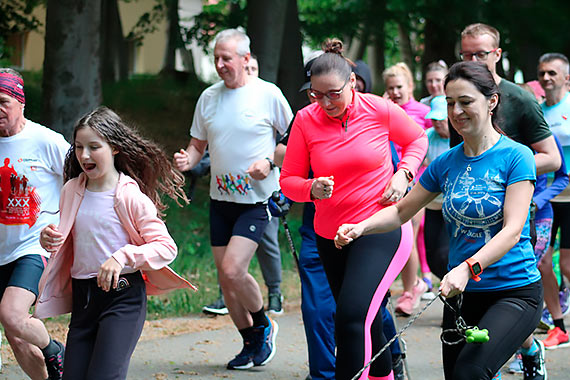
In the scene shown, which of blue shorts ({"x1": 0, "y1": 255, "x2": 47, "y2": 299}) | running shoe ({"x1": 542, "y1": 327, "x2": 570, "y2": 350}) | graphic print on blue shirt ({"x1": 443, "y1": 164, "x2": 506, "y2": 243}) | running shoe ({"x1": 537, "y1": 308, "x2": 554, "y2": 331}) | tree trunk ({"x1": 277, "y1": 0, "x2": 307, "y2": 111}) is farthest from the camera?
tree trunk ({"x1": 277, "y1": 0, "x2": 307, "y2": 111})

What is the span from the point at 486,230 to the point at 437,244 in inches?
123

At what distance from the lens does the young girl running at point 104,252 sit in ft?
13.7

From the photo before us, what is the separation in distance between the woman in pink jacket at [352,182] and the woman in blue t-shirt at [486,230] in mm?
547

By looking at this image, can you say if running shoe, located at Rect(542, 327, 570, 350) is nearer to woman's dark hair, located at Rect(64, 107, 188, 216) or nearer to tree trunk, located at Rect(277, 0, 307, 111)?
woman's dark hair, located at Rect(64, 107, 188, 216)

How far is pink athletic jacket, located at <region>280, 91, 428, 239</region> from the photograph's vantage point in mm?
4852

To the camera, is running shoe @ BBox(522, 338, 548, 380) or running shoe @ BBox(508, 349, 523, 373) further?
running shoe @ BBox(508, 349, 523, 373)

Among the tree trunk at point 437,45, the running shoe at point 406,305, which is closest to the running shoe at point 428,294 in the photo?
the running shoe at point 406,305

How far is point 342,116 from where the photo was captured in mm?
4938

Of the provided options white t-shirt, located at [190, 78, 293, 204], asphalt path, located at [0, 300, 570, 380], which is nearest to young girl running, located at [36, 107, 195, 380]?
asphalt path, located at [0, 300, 570, 380]

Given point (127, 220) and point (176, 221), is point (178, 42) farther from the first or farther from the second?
point (127, 220)

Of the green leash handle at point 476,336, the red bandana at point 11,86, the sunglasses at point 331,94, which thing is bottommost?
the green leash handle at point 476,336

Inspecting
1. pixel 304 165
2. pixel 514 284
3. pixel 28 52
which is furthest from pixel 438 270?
pixel 28 52

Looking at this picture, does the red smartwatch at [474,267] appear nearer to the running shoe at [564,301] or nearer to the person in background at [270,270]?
the person in background at [270,270]

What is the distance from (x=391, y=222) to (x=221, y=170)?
245cm
